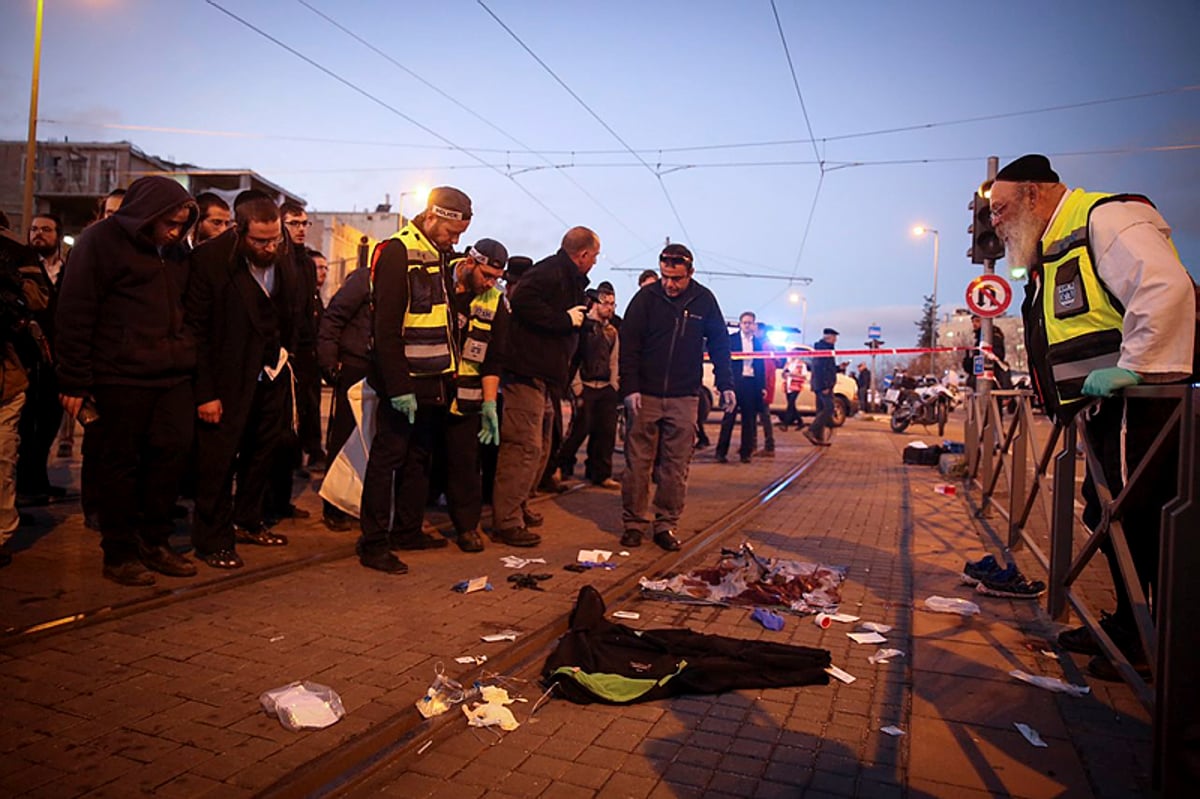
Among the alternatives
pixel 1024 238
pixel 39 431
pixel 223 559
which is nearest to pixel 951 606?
pixel 1024 238

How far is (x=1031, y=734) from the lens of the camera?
123 inches

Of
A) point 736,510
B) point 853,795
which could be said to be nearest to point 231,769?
point 853,795

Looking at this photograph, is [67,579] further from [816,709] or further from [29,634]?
[816,709]

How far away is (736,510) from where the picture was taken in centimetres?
811

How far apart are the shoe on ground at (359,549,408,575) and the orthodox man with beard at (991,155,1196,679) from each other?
11.8 feet

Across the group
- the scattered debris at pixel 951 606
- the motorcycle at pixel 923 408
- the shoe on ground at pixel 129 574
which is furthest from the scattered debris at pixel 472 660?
the motorcycle at pixel 923 408

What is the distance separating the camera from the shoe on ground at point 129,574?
4.47m

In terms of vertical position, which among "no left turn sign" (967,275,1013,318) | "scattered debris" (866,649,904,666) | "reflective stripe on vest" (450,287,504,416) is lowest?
"scattered debris" (866,649,904,666)

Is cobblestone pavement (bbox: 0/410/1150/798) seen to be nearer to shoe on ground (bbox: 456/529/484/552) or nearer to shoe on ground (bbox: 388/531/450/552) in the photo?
shoe on ground (bbox: 456/529/484/552)

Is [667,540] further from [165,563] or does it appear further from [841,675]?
[165,563]

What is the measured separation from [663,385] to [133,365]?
3549 millimetres

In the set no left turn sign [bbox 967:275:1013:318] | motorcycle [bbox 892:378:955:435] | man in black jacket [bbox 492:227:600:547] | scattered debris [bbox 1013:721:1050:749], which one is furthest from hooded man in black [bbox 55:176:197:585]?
motorcycle [bbox 892:378:955:435]

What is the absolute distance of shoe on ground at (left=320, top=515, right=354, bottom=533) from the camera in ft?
21.2

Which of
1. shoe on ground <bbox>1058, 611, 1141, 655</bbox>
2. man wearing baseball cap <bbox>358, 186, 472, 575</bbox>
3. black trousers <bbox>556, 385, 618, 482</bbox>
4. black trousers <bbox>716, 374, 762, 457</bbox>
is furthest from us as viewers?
black trousers <bbox>716, 374, 762, 457</bbox>
